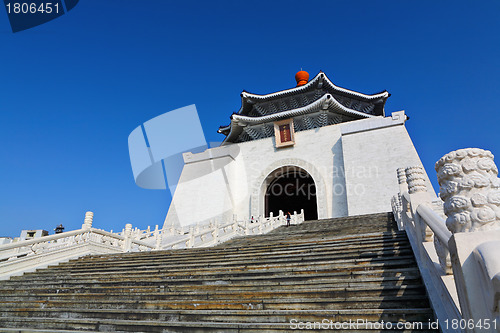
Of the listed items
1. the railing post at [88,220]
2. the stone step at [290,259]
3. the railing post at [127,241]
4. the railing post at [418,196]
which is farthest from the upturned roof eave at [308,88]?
the stone step at [290,259]

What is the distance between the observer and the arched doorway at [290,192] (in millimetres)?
20112

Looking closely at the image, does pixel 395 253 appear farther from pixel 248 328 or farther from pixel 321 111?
pixel 321 111

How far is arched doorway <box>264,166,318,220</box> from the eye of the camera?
20112mm

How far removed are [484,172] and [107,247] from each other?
919 centimetres

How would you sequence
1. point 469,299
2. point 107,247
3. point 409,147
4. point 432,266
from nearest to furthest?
point 469,299, point 432,266, point 107,247, point 409,147

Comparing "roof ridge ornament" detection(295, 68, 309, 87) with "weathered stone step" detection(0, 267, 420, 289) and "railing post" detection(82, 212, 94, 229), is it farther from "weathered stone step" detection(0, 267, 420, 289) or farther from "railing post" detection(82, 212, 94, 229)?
"weathered stone step" detection(0, 267, 420, 289)

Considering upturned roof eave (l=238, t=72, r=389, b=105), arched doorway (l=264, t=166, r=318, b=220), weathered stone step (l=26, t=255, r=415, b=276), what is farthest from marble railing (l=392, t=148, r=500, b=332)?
upturned roof eave (l=238, t=72, r=389, b=105)

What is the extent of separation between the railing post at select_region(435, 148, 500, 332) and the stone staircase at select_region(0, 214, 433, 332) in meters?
1.07

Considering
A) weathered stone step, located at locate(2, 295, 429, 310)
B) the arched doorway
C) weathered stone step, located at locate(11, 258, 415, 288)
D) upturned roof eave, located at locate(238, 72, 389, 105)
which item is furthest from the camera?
the arched doorway

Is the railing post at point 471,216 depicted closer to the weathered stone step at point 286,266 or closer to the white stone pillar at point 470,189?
the white stone pillar at point 470,189

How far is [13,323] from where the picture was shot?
4.18 m

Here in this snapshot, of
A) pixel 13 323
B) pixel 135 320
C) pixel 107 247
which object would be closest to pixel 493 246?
pixel 135 320

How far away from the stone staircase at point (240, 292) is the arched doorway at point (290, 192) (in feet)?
46.3

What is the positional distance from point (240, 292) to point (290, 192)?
21323mm
